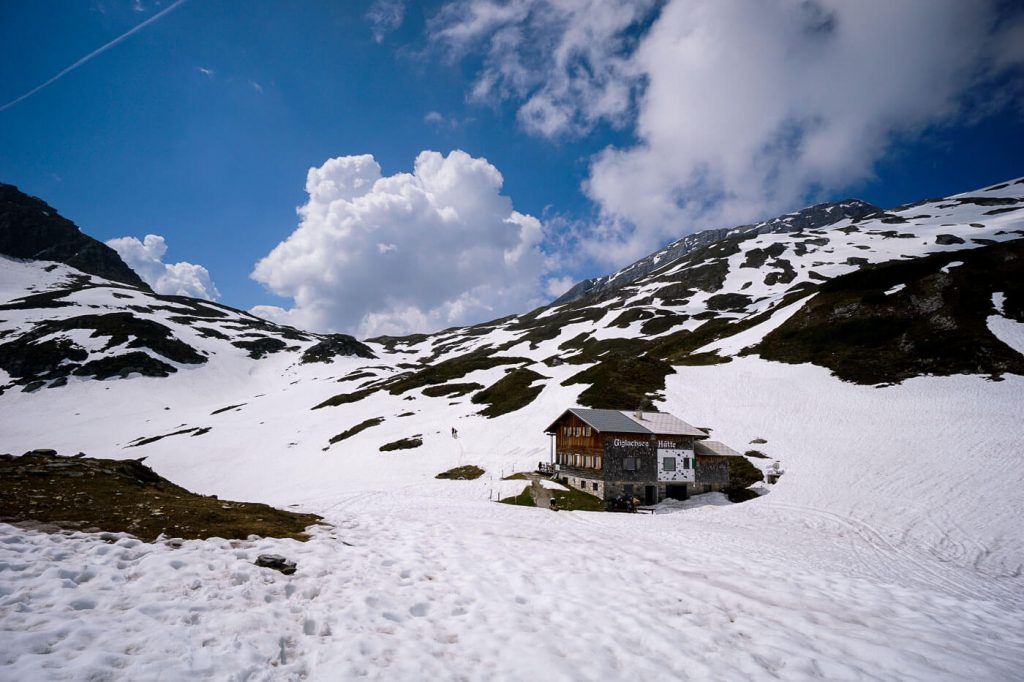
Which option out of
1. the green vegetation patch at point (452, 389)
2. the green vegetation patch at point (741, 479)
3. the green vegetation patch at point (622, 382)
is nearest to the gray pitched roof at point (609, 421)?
the green vegetation patch at point (741, 479)

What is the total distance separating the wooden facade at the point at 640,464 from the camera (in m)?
42.0

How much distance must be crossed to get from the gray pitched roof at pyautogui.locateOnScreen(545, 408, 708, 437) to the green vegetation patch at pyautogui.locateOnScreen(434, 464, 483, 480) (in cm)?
1150

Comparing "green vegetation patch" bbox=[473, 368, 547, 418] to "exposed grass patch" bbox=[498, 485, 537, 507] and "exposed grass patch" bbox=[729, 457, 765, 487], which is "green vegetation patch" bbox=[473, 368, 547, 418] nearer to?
"exposed grass patch" bbox=[498, 485, 537, 507]

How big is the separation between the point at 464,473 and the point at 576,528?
2797 centimetres

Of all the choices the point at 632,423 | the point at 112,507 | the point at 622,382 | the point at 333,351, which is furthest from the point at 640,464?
the point at 333,351

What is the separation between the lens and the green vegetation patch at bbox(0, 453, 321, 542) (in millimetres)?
11031

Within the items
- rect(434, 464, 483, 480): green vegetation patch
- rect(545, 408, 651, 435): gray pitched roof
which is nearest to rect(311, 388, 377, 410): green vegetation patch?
rect(434, 464, 483, 480): green vegetation patch

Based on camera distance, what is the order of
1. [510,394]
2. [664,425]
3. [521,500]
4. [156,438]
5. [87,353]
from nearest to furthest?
[521,500], [664,425], [156,438], [510,394], [87,353]

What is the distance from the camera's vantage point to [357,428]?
6875 cm

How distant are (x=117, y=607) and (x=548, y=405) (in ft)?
194

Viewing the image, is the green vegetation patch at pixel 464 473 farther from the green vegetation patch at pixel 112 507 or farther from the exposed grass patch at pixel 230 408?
the exposed grass patch at pixel 230 408

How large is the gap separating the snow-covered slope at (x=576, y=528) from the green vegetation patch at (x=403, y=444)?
1330mm

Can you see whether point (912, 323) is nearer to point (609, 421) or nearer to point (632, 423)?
point (632, 423)

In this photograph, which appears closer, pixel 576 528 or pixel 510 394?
pixel 576 528
